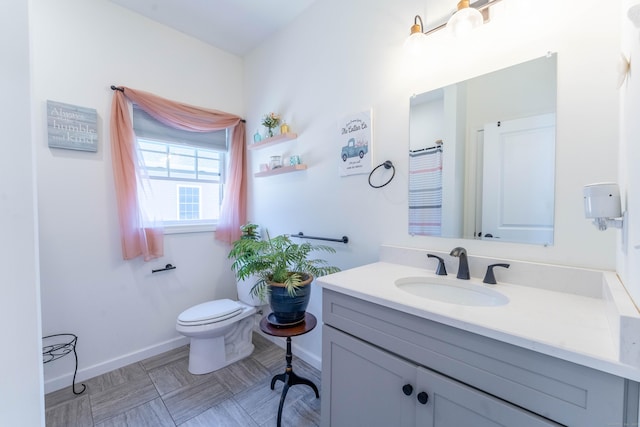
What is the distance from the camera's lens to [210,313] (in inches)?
75.7

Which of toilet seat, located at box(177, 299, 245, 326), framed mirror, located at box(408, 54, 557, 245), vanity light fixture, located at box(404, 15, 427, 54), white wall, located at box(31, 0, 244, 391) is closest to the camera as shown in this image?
framed mirror, located at box(408, 54, 557, 245)

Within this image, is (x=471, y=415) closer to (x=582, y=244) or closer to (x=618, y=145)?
(x=582, y=244)

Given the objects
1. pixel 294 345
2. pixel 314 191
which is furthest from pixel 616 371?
pixel 294 345

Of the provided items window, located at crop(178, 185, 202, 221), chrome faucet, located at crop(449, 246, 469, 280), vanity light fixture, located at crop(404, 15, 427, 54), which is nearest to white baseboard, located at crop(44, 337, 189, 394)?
window, located at crop(178, 185, 202, 221)

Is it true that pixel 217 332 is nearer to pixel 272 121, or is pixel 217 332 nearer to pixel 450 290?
pixel 450 290

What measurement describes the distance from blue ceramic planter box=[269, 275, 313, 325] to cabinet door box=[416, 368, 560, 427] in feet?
2.31

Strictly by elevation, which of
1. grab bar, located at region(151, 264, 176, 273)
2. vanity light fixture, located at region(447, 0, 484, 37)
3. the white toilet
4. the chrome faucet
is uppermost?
vanity light fixture, located at region(447, 0, 484, 37)

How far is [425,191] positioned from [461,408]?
3.11 ft

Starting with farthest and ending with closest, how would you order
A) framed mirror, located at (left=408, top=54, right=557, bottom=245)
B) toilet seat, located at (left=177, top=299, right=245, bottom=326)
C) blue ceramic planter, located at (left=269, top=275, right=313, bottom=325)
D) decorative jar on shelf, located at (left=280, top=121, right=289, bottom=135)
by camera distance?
decorative jar on shelf, located at (left=280, top=121, right=289, bottom=135) < toilet seat, located at (left=177, top=299, right=245, bottom=326) < blue ceramic planter, located at (left=269, top=275, right=313, bottom=325) < framed mirror, located at (left=408, top=54, right=557, bottom=245)

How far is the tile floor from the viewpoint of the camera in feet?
4.93

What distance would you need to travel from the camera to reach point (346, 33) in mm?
1723

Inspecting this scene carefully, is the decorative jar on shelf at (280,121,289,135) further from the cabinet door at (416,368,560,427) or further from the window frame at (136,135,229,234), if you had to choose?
the cabinet door at (416,368,560,427)

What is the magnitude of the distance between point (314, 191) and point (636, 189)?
1.58 m

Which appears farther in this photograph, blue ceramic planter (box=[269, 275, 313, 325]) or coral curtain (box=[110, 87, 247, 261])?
coral curtain (box=[110, 87, 247, 261])
